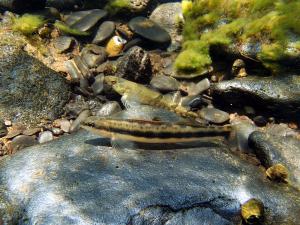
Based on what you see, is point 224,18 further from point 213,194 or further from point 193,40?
point 213,194

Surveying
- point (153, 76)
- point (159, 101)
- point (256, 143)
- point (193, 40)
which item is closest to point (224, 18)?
point (193, 40)

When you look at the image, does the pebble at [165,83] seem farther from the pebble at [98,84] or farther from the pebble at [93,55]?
the pebble at [93,55]

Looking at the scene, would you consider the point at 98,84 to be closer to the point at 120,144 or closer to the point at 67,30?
the point at 67,30

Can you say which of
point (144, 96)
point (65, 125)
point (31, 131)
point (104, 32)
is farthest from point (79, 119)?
point (104, 32)

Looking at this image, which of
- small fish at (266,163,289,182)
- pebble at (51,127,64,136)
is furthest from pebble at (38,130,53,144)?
small fish at (266,163,289,182)

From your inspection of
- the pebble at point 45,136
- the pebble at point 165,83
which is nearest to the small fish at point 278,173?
the pebble at point 165,83

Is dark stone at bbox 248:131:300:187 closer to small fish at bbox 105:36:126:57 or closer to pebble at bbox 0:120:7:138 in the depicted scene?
small fish at bbox 105:36:126:57
